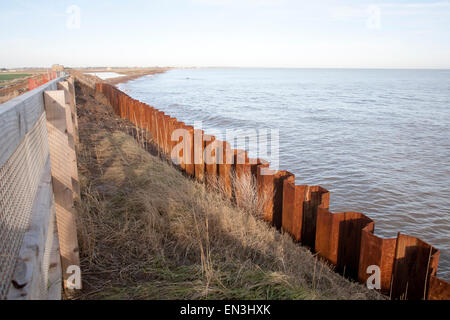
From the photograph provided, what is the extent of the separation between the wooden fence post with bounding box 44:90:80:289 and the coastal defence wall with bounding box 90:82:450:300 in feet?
9.34

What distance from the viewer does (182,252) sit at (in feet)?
12.7

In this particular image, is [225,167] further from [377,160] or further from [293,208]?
[377,160]

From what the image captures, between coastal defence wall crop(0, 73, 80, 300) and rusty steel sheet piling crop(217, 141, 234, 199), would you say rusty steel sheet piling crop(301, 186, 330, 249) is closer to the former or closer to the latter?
rusty steel sheet piling crop(217, 141, 234, 199)

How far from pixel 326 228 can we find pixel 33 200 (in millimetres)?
3264

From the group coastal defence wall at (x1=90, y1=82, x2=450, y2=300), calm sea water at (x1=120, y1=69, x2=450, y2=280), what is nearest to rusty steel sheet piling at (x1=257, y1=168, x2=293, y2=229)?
coastal defence wall at (x1=90, y1=82, x2=450, y2=300)

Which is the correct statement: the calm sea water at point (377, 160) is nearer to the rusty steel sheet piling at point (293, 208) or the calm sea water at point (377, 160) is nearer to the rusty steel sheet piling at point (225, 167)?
the rusty steel sheet piling at point (293, 208)

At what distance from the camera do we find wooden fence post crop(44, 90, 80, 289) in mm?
2900

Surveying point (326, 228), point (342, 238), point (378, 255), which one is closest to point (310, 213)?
point (326, 228)

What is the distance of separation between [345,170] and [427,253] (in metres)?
6.82

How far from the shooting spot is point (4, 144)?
1.38 metres
